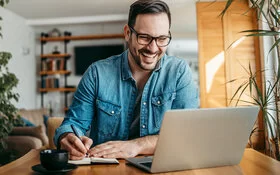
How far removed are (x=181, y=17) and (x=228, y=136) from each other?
553 cm

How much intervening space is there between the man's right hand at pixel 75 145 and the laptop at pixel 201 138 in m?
0.21

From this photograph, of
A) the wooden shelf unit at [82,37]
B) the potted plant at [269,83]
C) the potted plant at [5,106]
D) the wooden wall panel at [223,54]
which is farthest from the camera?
the wooden shelf unit at [82,37]

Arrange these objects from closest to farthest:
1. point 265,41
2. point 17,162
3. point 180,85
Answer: point 17,162 < point 180,85 < point 265,41

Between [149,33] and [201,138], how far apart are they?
57 cm

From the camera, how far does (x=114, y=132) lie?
1.33 meters

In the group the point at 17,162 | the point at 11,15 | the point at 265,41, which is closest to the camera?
the point at 17,162

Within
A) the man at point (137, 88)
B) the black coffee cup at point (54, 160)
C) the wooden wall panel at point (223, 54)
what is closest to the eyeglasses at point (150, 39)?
the man at point (137, 88)

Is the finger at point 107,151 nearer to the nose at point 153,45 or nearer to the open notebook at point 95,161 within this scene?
the open notebook at point 95,161

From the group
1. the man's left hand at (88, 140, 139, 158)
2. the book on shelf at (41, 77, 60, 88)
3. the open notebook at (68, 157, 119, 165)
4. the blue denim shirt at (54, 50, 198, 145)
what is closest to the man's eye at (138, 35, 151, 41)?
the blue denim shirt at (54, 50, 198, 145)

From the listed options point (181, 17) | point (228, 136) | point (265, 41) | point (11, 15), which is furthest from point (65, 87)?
point (228, 136)

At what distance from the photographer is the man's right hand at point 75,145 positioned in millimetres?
983

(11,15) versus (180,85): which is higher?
(11,15)

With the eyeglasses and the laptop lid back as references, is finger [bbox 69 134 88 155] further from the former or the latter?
the eyeglasses

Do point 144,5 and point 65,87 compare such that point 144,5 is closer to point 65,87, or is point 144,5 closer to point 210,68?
point 210,68
